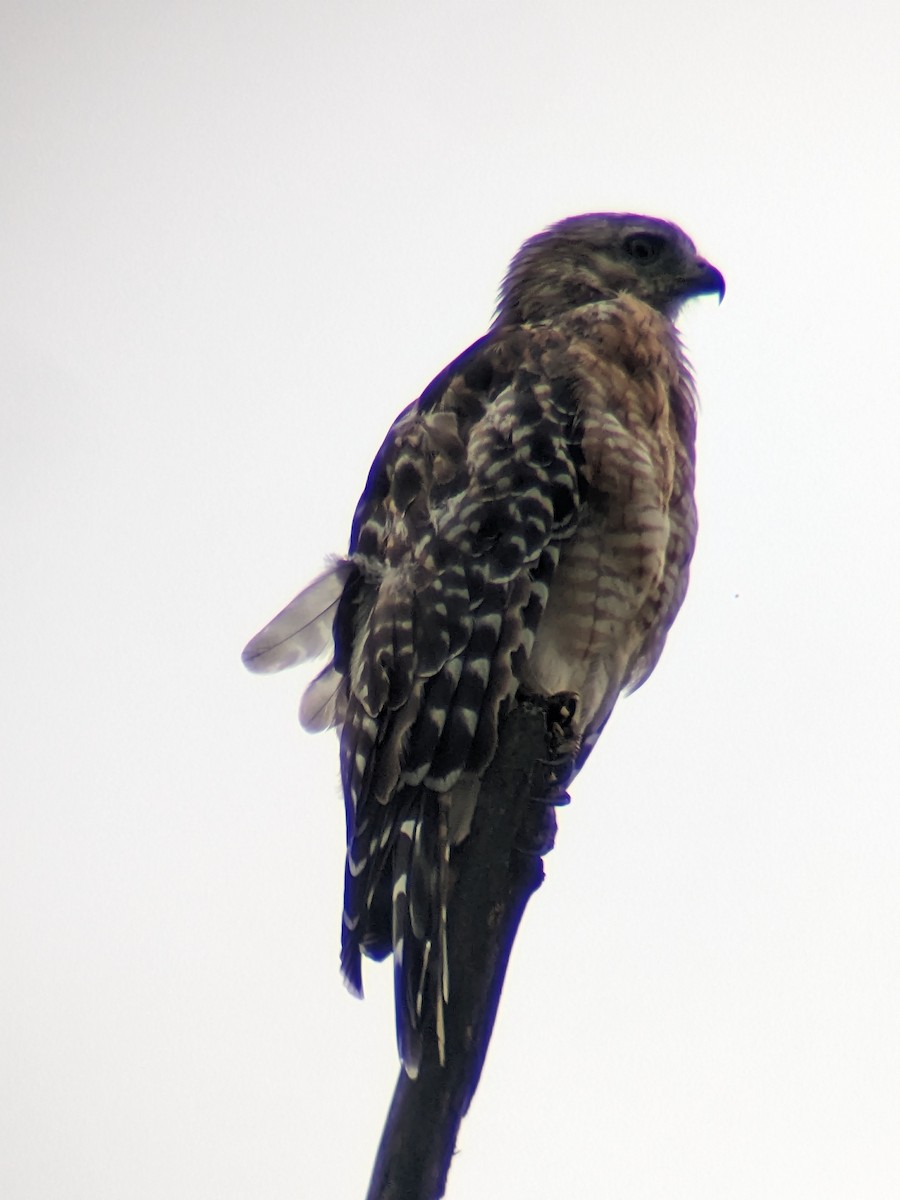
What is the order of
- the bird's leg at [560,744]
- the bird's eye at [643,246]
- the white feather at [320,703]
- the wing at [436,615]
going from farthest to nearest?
1. the bird's eye at [643,246]
2. the white feather at [320,703]
3. the wing at [436,615]
4. the bird's leg at [560,744]

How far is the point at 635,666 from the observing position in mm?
4895

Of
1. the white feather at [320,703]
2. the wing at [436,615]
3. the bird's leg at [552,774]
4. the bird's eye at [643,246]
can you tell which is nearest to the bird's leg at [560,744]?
the bird's leg at [552,774]

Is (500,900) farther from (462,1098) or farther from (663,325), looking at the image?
(663,325)

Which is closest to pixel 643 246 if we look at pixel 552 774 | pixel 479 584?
pixel 479 584

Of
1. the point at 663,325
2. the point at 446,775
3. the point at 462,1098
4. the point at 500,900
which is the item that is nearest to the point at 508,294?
the point at 663,325

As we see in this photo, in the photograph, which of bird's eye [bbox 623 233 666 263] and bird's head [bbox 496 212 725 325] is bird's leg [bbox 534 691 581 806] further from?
bird's eye [bbox 623 233 666 263]

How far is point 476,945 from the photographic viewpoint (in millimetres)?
3260

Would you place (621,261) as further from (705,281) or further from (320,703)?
(320,703)

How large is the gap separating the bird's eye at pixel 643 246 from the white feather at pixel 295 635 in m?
1.95

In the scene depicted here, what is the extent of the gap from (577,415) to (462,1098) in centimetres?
224

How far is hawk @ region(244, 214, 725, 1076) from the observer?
13.0ft

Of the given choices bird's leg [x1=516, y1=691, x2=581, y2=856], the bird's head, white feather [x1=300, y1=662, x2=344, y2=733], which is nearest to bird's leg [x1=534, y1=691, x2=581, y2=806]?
bird's leg [x1=516, y1=691, x2=581, y2=856]

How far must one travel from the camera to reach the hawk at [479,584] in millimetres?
3949

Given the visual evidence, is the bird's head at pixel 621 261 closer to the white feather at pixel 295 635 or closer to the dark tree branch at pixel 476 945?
the white feather at pixel 295 635
